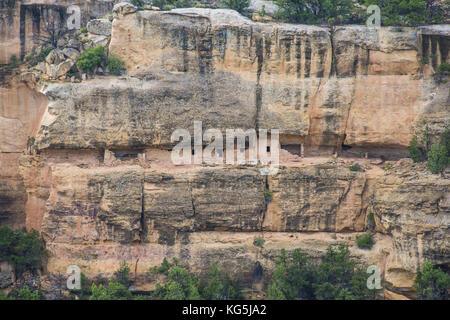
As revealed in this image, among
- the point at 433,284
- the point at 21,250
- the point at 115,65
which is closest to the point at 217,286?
the point at 21,250

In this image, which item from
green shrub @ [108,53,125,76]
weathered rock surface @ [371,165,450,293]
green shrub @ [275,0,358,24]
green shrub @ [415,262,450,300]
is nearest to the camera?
green shrub @ [415,262,450,300]

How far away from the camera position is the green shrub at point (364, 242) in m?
38.5

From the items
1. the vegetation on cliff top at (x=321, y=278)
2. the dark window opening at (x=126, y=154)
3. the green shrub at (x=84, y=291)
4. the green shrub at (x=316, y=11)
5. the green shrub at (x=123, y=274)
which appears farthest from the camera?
the green shrub at (x=316, y=11)

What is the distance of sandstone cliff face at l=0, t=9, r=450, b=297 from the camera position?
3800cm

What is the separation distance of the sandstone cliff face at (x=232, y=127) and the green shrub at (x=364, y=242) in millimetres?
316

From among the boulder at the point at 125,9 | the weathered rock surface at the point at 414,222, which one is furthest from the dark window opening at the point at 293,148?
the boulder at the point at 125,9

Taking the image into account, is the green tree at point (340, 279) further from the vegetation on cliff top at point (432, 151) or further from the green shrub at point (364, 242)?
the vegetation on cliff top at point (432, 151)

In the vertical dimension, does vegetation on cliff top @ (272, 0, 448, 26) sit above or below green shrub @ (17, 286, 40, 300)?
above

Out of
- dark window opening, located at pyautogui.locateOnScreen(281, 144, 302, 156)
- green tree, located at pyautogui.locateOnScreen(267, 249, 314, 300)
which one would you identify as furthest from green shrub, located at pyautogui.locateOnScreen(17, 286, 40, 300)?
dark window opening, located at pyautogui.locateOnScreen(281, 144, 302, 156)

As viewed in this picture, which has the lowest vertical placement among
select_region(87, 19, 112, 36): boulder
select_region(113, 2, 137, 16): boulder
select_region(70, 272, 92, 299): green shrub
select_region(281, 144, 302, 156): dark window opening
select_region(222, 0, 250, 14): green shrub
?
select_region(70, 272, 92, 299): green shrub

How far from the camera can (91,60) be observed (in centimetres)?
3897

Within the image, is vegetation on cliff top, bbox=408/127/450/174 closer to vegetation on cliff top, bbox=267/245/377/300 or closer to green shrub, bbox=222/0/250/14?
vegetation on cliff top, bbox=267/245/377/300

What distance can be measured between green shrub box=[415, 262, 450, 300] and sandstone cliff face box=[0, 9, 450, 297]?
987mm

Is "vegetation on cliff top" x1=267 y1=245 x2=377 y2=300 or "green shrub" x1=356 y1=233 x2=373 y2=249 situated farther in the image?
"green shrub" x1=356 y1=233 x2=373 y2=249
